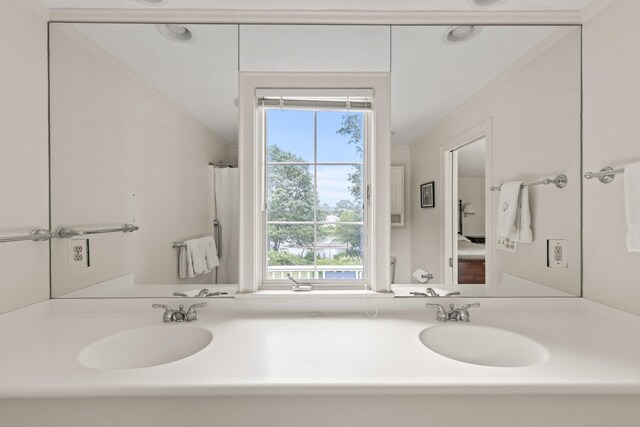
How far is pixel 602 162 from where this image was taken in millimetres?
1240

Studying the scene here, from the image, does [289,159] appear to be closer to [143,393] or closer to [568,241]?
[143,393]

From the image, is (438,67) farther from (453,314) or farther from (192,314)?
(192,314)

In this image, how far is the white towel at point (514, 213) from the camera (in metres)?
1.37

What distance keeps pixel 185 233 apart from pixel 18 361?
0.67 metres

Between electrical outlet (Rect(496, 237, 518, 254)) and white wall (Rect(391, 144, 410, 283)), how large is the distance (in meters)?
0.43

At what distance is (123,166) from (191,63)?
59cm

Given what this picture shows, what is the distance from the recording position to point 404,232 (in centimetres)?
141

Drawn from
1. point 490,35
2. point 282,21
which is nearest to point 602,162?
point 490,35

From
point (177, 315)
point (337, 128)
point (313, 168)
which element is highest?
point (337, 128)

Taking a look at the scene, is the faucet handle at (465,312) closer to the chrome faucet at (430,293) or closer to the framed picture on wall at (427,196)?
the chrome faucet at (430,293)

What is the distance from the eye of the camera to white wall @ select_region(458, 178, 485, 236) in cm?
140

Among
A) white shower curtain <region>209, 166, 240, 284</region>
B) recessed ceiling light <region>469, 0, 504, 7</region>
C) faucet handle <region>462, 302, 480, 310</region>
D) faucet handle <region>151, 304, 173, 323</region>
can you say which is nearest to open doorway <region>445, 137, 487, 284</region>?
faucet handle <region>462, 302, 480, 310</region>

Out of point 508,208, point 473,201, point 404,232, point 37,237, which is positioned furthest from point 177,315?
point 508,208

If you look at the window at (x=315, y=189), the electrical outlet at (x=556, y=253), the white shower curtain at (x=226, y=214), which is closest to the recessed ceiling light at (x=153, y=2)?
the window at (x=315, y=189)
